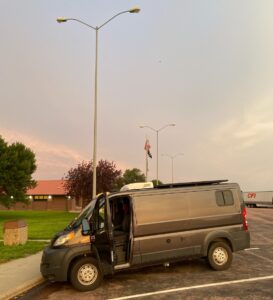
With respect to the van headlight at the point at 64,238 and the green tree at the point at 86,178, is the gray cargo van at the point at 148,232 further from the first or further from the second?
the green tree at the point at 86,178

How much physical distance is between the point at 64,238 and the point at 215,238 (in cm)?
374

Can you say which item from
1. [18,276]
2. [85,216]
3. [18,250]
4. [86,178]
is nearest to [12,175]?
[86,178]

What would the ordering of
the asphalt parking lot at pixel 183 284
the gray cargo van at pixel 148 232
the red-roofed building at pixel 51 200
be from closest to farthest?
1. the asphalt parking lot at pixel 183 284
2. the gray cargo van at pixel 148 232
3. the red-roofed building at pixel 51 200

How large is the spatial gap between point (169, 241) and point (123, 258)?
117 cm

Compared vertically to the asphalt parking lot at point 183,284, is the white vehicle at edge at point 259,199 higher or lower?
Answer: higher

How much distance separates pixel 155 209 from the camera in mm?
10203

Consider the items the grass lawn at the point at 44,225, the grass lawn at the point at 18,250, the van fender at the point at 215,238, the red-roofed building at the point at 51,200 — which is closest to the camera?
the van fender at the point at 215,238

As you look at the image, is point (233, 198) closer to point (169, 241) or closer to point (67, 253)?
point (169, 241)

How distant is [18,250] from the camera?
50.9 ft

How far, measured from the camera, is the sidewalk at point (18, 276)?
9.23 meters

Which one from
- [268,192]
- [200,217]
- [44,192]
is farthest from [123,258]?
[44,192]

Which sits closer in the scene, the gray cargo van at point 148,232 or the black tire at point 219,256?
the gray cargo van at point 148,232

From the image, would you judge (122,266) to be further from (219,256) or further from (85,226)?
(219,256)

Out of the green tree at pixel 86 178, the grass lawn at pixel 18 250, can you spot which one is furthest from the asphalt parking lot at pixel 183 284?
the green tree at pixel 86 178
